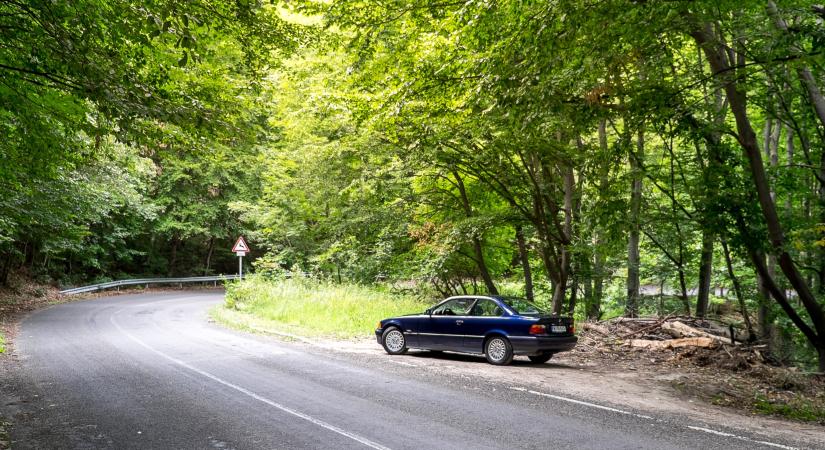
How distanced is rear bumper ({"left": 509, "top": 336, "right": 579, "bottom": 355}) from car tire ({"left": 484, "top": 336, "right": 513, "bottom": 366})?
0.50ft

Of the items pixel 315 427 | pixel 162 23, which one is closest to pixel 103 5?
pixel 162 23

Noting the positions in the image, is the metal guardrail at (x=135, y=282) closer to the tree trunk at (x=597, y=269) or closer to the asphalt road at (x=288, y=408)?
the asphalt road at (x=288, y=408)

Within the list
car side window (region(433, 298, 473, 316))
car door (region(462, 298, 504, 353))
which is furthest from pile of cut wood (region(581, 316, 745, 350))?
car side window (region(433, 298, 473, 316))

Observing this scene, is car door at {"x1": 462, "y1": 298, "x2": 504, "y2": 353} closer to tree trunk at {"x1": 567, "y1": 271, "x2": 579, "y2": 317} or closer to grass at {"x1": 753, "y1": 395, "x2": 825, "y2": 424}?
grass at {"x1": 753, "y1": 395, "x2": 825, "y2": 424}

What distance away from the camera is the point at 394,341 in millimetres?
13680

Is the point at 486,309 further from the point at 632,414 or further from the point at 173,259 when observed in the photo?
the point at 173,259

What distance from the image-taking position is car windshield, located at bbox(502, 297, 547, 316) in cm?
1233

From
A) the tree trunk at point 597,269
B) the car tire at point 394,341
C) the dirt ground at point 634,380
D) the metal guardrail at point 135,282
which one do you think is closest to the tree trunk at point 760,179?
the dirt ground at point 634,380

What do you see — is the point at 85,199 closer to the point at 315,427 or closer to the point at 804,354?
the point at 315,427

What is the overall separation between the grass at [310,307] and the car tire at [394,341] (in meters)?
3.11

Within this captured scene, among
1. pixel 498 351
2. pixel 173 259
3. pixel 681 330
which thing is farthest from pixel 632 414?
pixel 173 259

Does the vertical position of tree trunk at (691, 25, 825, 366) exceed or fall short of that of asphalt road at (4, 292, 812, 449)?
it exceeds it

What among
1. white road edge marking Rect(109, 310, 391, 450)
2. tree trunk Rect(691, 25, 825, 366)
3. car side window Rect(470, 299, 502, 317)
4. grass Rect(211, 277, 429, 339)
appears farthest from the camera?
grass Rect(211, 277, 429, 339)

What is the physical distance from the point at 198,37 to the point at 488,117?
5923mm
